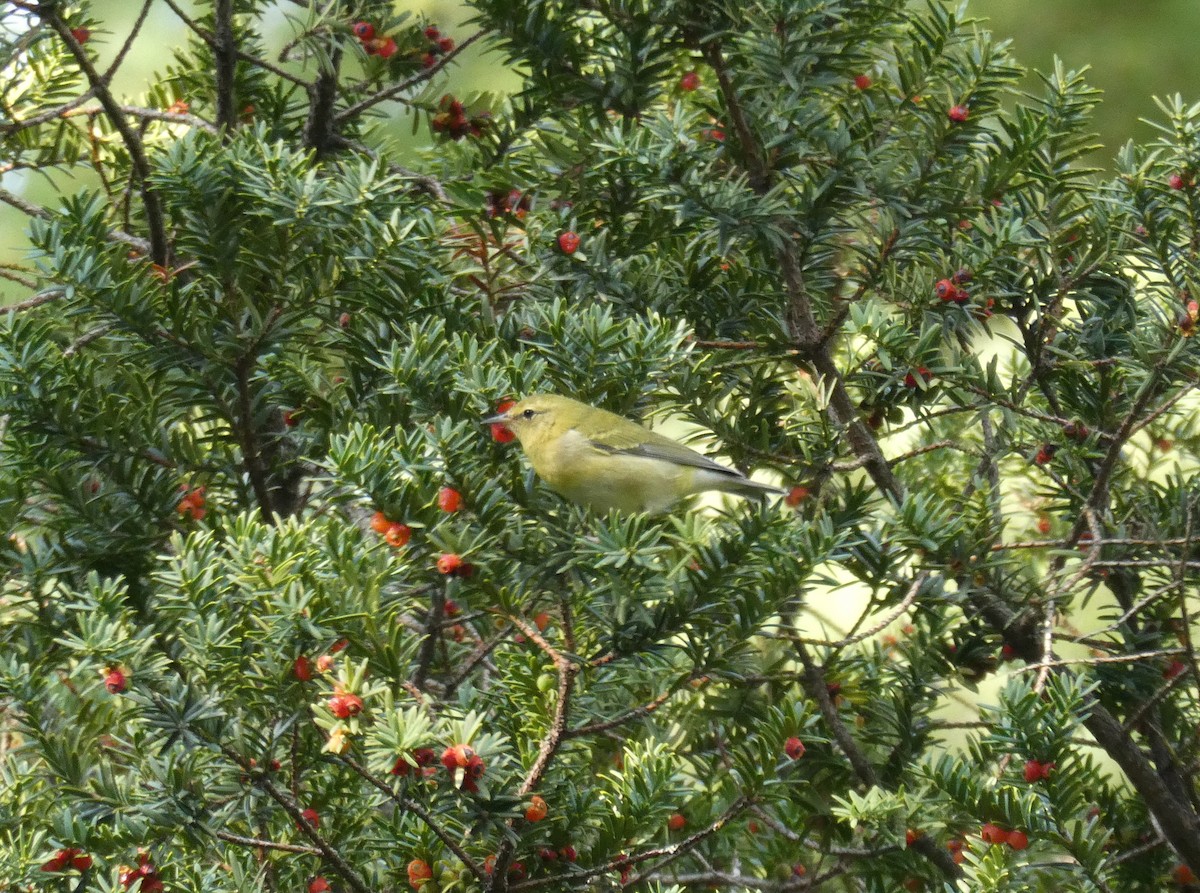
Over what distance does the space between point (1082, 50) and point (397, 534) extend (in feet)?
18.2

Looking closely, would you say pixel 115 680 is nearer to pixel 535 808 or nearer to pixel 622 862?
pixel 535 808

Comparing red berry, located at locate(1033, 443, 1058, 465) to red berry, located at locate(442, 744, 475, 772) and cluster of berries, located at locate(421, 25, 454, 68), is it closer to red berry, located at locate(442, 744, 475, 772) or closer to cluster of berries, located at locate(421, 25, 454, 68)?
red berry, located at locate(442, 744, 475, 772)

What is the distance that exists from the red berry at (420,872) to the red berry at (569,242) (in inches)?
47.6

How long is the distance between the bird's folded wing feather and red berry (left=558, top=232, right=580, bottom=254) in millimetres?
616

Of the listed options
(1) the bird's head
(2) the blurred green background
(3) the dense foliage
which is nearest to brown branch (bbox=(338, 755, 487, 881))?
(3) the dense foliage

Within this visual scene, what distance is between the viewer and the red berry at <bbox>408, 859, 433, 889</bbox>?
177 cm

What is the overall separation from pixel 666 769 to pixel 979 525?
84cm

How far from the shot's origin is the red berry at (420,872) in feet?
5.81

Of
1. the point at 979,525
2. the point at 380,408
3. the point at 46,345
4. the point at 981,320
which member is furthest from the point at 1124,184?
the point at 46,345

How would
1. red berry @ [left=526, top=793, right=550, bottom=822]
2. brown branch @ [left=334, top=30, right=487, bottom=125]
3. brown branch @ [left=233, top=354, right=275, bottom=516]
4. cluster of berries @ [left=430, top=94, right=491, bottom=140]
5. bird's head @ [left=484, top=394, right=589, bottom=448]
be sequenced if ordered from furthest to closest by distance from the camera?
cluster of berries @ [left=430, top=94, right=491, bottom=140]
brown branch @ [left=334, top=30, right=487, bottom=125]
brown branch @ [left=233, top=354, right=275, bottom=516]
bird's head @ [left=484, top=394, right=589, bottom=448]
red berry @ [left=526, top=793, right=550, bottom=822]

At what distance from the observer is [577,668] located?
1.70m

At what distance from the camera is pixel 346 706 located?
1606mm

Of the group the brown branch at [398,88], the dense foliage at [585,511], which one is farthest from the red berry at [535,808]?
the brown branch at [398,88]

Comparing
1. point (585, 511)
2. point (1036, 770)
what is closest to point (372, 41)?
point (585, 511)
